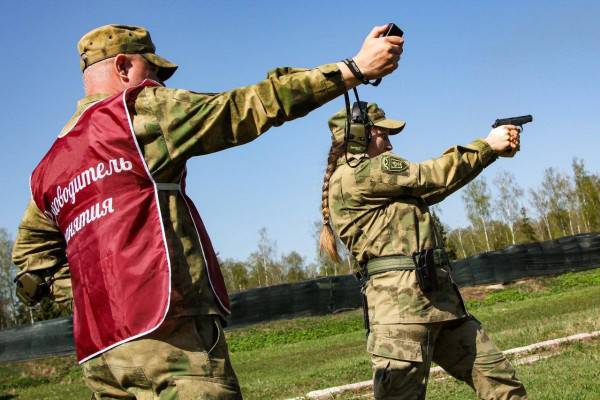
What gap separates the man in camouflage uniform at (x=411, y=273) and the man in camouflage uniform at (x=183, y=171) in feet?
5.89

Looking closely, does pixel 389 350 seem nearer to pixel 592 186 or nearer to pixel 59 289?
pixel 59 289

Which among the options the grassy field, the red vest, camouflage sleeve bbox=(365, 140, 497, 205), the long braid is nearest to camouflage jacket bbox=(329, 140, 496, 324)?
camouflage sleeve bbox=(365, 140, 497, 205)

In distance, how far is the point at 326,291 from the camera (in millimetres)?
24828

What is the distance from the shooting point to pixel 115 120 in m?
2.73

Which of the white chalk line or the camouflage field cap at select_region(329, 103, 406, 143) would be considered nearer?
the camouflage field cap at select_region(329, 103, 406, 143)

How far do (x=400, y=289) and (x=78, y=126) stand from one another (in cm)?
230

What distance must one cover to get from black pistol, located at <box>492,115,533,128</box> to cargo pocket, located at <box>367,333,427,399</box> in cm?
162

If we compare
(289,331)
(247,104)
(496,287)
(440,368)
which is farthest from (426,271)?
(496,287)

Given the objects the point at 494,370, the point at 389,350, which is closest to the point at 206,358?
the point at 389,350

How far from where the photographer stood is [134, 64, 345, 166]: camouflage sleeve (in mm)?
2611

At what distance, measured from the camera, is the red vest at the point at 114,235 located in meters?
2.65

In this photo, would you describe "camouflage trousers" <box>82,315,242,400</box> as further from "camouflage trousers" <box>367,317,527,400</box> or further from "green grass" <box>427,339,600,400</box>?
"green grass" <box>427,339,600,400</box>

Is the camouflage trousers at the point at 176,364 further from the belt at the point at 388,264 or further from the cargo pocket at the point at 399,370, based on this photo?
the belt at the point at 388,264

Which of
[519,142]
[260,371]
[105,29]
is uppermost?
[105,29]
